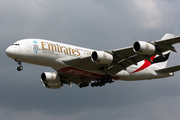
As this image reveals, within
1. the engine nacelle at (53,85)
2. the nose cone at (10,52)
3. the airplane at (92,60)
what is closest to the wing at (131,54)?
the airplane at (92,60)

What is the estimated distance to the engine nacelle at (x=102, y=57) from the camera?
129 feet

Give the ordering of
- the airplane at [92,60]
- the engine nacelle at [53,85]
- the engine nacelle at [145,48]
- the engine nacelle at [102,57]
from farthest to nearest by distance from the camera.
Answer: the engine nacelle at [53,85]
the engine nacelle at [102,57]
the airplane at [92,60]
the engine nacelle at [145,48]

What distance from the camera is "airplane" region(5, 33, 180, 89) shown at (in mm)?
38312

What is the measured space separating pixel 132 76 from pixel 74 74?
8189 millimetres

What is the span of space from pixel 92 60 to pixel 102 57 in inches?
48.0

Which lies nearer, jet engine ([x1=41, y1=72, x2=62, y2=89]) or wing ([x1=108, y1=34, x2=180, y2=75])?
wing ([x1=108, y1=34, x2=180, y2=75])

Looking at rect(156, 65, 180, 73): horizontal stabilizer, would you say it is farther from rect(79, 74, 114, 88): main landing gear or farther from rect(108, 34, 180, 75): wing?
rect(79, 74, 114, 88): main landing gear

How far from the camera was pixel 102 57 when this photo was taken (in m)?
39.5

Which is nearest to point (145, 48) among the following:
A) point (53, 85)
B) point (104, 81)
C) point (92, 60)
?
point (92, 60)

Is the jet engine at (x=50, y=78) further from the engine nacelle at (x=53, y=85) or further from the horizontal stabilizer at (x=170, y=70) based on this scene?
the horizontal stabilizer at (x=170, y=70)

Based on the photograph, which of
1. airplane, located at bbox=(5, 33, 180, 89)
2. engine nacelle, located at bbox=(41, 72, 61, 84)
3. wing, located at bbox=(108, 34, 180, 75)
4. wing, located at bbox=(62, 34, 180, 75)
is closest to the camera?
wing, located at bbox=(108, 34, 180, 75)

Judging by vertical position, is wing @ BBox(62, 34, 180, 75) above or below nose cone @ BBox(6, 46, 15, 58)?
below

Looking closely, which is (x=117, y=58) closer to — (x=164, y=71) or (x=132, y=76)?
(x=132, y=76)

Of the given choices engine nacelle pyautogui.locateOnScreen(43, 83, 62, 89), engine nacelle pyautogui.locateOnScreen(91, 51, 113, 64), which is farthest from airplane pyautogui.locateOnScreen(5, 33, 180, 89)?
engine nacelle pyautogui.locateOnScreen(43, 83, 62, 89)
